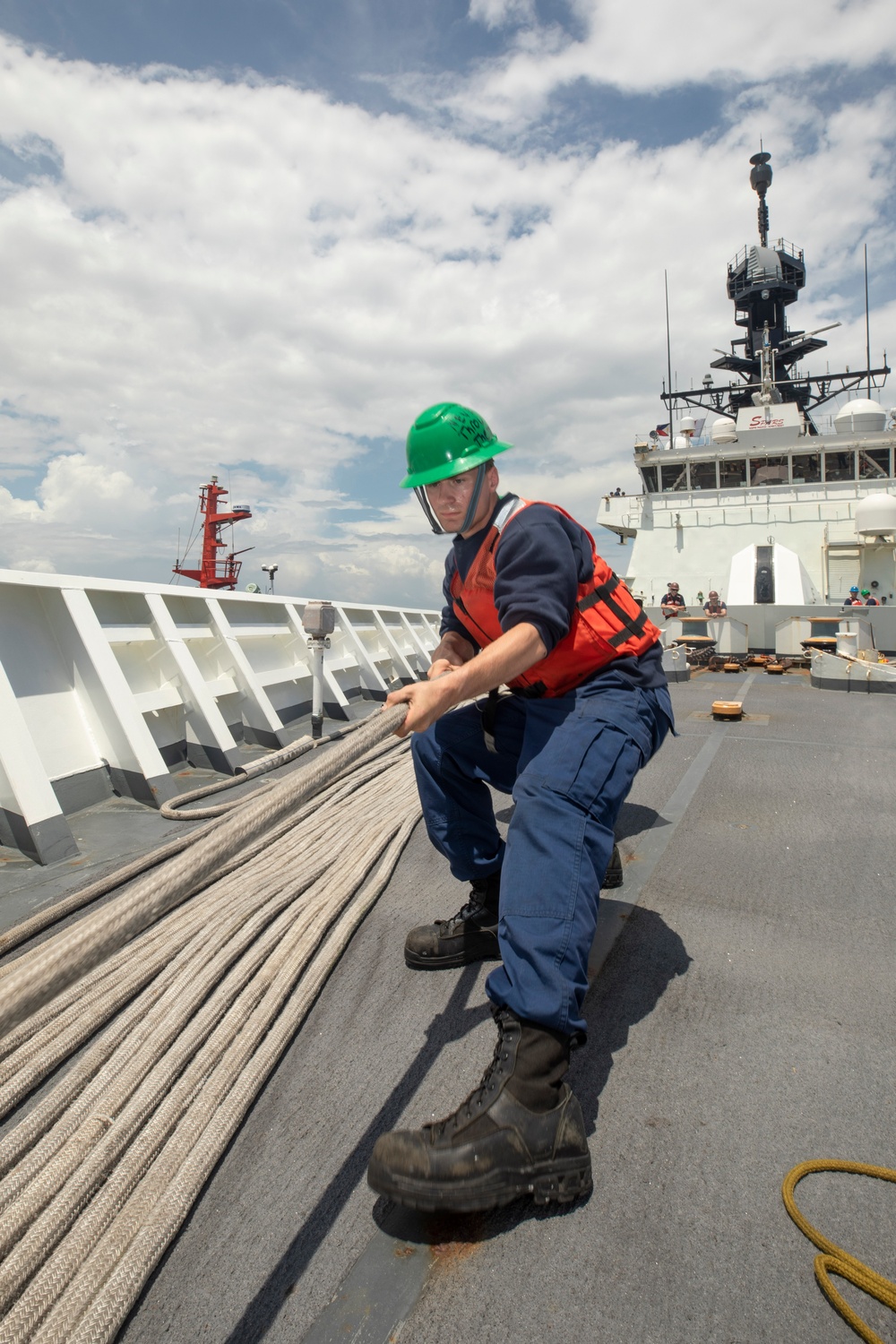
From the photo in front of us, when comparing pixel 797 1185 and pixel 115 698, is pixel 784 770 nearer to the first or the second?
pixel 797 1185

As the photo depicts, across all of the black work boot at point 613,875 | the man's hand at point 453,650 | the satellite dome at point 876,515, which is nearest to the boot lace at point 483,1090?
the man's hand at point 453,650

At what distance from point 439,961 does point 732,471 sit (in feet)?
58.3

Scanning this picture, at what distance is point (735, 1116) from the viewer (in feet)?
4.61

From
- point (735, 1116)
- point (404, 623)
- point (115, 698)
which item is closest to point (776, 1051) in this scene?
point (735, 1116)

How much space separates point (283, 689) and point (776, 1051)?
5.17 meters

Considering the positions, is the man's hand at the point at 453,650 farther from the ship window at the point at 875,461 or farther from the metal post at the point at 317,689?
the ship window at the point at 875,461

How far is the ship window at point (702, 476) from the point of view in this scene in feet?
57.1

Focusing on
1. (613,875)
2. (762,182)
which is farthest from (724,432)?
(613,875)

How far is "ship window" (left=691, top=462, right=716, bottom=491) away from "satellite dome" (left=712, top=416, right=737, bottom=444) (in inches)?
74.9

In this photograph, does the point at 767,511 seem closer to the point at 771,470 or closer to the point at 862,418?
the point at 771,470

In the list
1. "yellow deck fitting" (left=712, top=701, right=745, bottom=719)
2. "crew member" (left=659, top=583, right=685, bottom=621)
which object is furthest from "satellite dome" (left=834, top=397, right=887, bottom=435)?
"yellow deck fitting" (left=712, top=701, right=745, bottom=719)

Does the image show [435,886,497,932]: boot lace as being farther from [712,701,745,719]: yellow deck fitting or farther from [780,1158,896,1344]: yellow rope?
[712,701,745,719]: yellow deck fitting

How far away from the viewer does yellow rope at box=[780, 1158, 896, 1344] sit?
99 centimetres

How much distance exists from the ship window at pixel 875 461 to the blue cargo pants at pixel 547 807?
1756 cm
